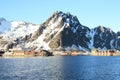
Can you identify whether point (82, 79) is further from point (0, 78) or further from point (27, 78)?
point (0, 78)

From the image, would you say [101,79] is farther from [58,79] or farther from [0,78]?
[0,78]

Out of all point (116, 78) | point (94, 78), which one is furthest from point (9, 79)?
point (116, 78)

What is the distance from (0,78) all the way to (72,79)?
26262mm

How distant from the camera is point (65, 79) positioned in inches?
4931

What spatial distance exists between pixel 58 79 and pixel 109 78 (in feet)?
67.6

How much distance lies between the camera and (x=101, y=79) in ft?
420

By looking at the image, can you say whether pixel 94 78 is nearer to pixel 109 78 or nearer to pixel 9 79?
pixel 109 78

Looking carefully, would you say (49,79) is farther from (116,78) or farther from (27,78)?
(116,78)

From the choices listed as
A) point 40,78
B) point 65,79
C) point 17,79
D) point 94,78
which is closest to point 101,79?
point 94,78

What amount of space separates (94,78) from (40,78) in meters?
20.3

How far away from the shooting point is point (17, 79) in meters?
A: 125

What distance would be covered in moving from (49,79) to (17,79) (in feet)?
37.4

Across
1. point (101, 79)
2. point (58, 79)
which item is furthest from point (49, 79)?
point (101, 79)

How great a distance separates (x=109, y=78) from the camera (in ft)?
431
